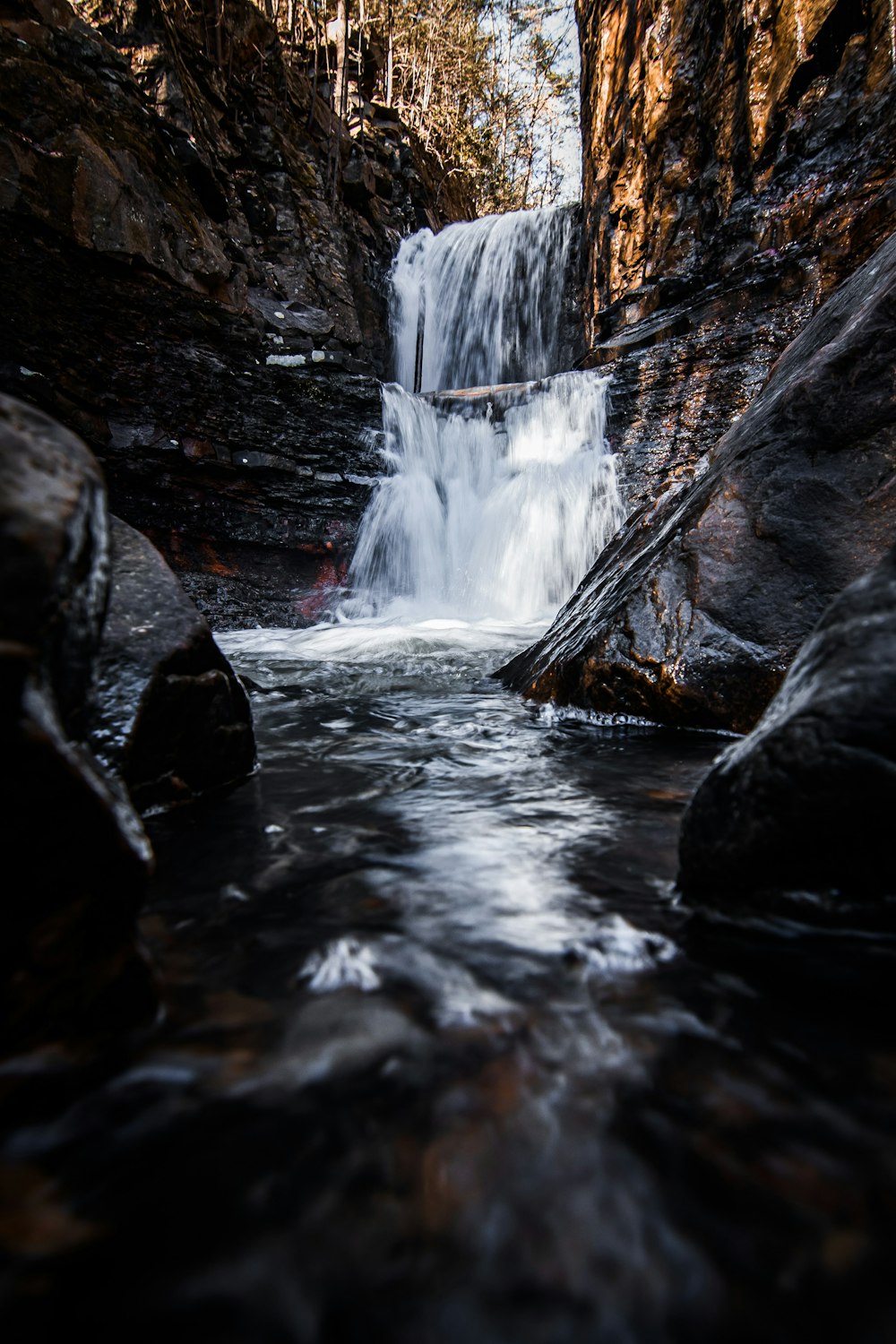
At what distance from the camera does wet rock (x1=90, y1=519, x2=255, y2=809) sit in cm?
214

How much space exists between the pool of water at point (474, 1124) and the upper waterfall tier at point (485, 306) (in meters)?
16.6

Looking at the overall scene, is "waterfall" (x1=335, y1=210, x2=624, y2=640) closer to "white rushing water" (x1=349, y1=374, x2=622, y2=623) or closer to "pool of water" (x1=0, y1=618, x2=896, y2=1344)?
"white rushing water" (x1=349, y1=374, x2=622, y2=623)

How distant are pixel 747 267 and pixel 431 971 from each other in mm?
10758

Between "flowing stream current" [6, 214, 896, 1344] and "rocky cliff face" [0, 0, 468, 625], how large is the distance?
8.24m

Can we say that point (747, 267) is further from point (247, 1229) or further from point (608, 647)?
point (247, 1229)

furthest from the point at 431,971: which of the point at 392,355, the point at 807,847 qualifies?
the point at 392,355

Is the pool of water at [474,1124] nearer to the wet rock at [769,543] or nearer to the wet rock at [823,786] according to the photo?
the wet rock at [823,786]

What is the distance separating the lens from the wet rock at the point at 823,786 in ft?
4.45

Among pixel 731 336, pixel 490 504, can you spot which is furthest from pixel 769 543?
pixel 490 504

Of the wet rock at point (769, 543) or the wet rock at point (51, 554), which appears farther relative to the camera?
the wet rock at point (769, 543)

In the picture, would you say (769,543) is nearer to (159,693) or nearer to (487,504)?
(159,693)

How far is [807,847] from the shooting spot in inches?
57.2

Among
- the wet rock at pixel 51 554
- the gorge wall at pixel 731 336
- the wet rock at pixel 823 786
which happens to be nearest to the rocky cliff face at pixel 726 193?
the gorge wall at pixel 731 336

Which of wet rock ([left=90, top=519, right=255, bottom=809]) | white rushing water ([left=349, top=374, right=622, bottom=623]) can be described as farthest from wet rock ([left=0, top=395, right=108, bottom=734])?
white rushing water ([left=349, top=374, right=622, bottom=623])
